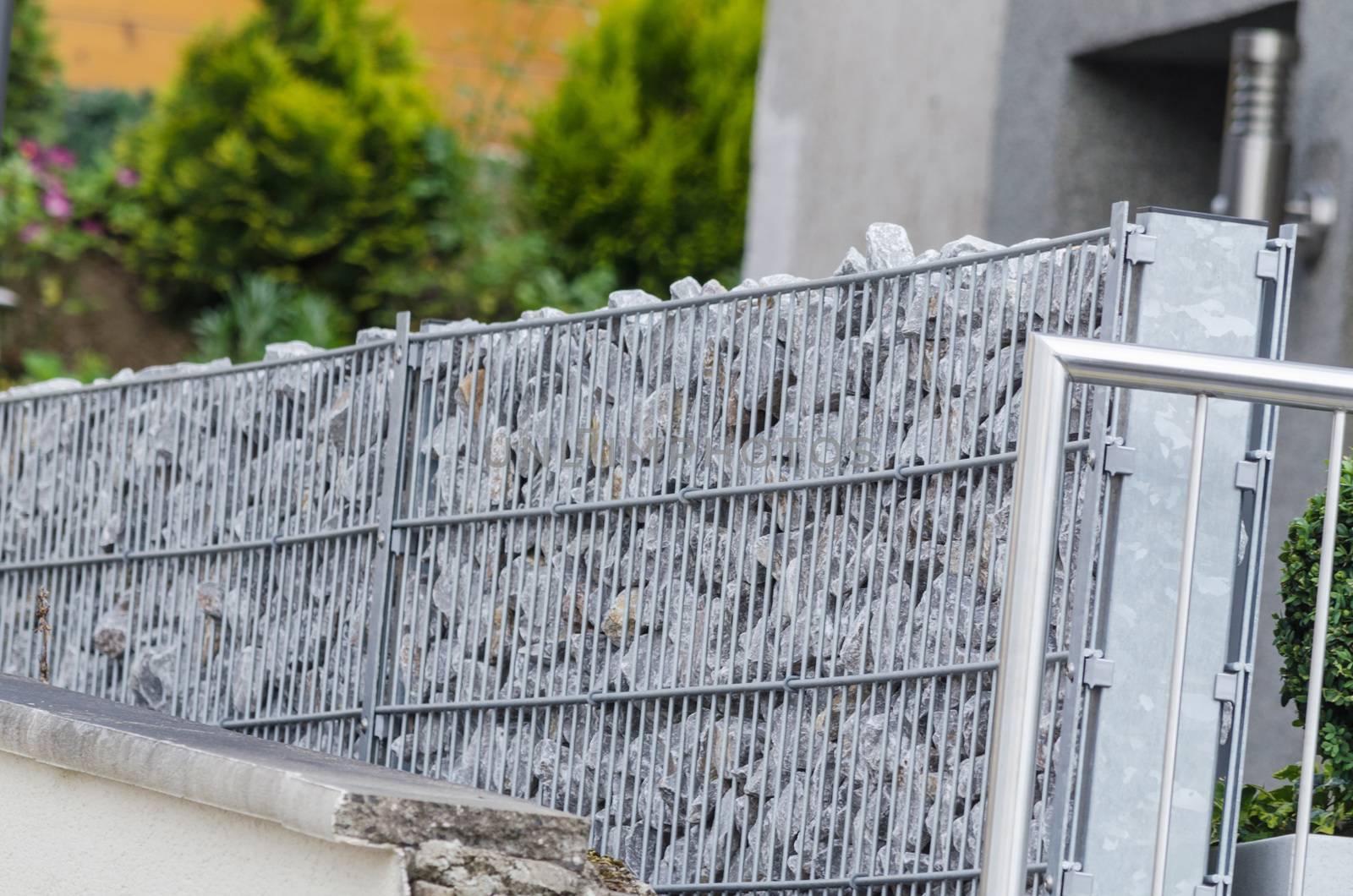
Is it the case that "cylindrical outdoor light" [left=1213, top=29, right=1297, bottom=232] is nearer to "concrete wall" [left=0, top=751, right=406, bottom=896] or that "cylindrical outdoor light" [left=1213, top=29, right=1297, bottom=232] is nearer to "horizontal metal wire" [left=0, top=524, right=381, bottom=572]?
"horizontal metal wire" [left=0, top=524, right=381, bottom=572]

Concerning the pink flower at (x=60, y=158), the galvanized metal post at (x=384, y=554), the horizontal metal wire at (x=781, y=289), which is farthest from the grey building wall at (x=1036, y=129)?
the pink flower at (x=60, y=158)

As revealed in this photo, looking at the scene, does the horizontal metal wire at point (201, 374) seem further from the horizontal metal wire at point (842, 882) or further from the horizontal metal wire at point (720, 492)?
the horizontal metal wire at point (842, 882)

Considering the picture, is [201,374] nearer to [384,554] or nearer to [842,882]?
[384,554]

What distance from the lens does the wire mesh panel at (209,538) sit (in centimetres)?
410

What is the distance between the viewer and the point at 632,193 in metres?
11.5

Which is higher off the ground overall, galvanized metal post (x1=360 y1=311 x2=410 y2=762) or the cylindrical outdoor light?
the cylindrical outdoor light

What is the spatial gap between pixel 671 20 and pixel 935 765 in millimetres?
9619

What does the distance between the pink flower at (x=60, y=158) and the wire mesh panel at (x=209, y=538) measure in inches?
266

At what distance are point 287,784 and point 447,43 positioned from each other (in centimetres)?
1116

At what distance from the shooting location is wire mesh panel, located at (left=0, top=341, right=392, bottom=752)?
410 cm

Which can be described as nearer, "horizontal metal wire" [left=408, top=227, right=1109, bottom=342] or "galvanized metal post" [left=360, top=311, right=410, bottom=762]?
"horizontal metal wire" [left=408, top=227, right=1109, bottom=342]

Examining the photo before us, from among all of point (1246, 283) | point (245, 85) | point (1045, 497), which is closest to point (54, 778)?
point (1045, 497)

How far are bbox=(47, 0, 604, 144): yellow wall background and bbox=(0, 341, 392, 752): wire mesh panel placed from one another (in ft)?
24.9

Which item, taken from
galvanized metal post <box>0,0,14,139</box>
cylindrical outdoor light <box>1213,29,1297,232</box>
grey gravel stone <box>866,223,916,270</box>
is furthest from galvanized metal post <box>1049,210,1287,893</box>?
galvanized metal post <box>0,0,14,139</box>
